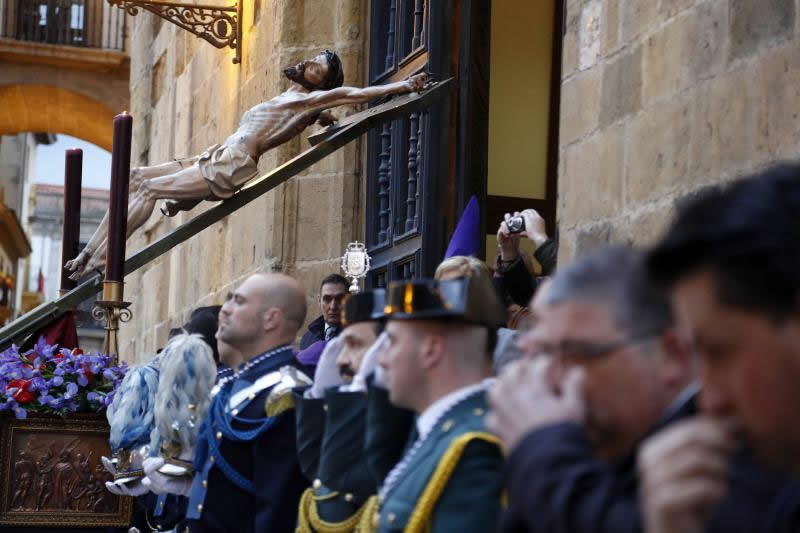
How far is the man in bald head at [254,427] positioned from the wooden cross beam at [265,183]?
2172mm

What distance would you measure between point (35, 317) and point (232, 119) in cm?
388

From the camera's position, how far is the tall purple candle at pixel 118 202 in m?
6.18

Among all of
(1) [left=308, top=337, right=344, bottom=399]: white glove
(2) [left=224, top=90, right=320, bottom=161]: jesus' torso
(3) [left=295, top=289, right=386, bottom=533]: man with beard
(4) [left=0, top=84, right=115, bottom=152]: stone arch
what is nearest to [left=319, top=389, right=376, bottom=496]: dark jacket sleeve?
(3) [left=295, top=289, right=386, bottom=533]: man with beard

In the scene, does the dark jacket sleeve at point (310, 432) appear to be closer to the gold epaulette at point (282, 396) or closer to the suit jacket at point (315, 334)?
the gold epaulette at point (282, 396)

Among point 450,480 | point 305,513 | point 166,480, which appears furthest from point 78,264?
point 450,480

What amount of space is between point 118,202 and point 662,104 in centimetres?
265

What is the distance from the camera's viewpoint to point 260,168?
368 inches

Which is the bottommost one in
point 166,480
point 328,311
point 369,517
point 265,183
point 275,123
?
point 166,480

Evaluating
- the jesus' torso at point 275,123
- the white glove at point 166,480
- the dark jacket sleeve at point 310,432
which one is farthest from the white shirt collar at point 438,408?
the jesus' torso at point 275,123

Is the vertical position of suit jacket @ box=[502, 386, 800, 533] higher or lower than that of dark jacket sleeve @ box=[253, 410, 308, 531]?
higher

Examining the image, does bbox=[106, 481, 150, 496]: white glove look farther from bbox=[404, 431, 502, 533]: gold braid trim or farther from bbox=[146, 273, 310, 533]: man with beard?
bbox=[404, 431, 502, 533]: gold braid trim

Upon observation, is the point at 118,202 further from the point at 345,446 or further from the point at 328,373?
the point at 345,446

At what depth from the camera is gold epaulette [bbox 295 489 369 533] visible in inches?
152

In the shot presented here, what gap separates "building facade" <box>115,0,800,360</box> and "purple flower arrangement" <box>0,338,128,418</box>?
6.47 ft
